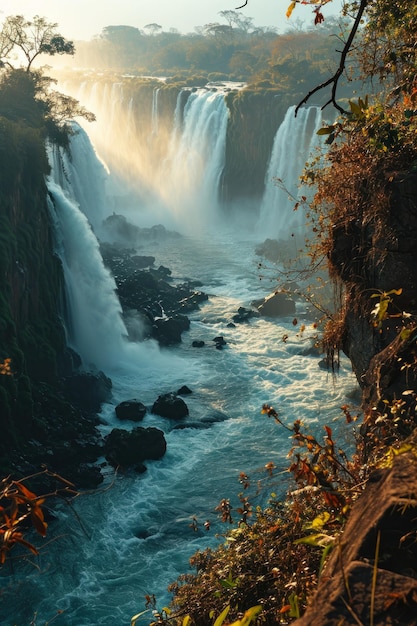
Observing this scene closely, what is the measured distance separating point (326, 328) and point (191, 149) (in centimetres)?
4616

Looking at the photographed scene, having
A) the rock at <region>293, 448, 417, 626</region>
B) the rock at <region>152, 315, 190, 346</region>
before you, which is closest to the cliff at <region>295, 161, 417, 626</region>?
the rock at <region>293, 448, 417, 626</region>

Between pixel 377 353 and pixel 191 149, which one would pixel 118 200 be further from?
pixel 377 353

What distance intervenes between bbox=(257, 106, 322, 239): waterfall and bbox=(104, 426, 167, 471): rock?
26.4m

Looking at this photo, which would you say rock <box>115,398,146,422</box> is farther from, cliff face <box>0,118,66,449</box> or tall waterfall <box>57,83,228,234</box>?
tall waterfall <box>57,83,228,234</box>

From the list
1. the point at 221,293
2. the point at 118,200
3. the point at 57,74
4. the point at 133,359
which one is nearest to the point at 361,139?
the point at 133,359

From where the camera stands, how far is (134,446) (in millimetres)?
16922

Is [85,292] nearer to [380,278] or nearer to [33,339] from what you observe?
[33,339]

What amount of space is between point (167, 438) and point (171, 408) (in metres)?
1.37

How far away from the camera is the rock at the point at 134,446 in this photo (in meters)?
16.8

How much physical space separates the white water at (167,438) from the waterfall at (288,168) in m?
12.0

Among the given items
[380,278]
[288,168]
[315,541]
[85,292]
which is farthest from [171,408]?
[288,168]

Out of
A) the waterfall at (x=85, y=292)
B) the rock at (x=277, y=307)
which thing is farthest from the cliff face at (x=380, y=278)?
the rock at (x=277, y=307)

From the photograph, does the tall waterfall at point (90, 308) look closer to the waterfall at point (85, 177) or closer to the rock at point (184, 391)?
the rock at point (184, 391)

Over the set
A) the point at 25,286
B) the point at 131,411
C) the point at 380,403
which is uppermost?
the point at 380,403
